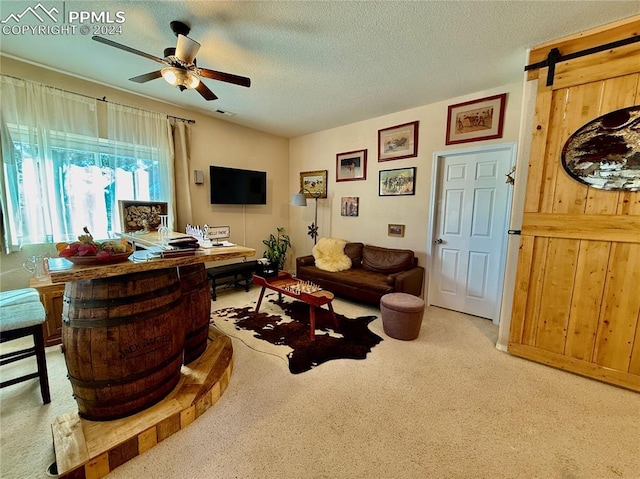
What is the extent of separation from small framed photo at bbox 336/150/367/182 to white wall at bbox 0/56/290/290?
1.31m

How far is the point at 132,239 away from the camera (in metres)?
2.29

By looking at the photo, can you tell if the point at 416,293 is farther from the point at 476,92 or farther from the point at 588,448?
the point at 476,92

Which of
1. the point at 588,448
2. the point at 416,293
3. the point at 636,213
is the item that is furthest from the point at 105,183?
the point at 636,213

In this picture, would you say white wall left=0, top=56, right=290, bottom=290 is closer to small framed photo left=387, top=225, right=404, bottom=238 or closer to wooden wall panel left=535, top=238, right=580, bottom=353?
small framed photo left=387, top=225, right=404, bottom=238

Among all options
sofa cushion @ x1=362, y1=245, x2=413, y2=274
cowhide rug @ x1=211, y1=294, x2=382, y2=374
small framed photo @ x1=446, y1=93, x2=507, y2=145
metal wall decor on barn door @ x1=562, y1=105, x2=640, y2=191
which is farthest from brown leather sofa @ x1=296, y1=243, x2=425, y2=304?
metal wall decor on barn door @ x1=562, y1=105, x2=640, y2=191

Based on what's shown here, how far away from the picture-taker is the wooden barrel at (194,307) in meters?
1.79

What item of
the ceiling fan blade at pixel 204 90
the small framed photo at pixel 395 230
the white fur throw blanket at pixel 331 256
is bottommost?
the white fur throw blanket at pixel 331 256

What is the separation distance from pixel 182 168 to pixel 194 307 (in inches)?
102

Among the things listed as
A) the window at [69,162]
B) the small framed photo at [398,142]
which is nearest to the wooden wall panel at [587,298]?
the small framed photo at [398,142]

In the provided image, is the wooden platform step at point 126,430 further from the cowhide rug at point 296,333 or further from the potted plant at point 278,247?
the potted plant at point 278,247

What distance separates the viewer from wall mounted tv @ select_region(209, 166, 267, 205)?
4.02 meters

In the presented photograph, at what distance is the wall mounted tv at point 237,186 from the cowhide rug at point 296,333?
6.06 ft

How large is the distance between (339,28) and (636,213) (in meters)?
2.56

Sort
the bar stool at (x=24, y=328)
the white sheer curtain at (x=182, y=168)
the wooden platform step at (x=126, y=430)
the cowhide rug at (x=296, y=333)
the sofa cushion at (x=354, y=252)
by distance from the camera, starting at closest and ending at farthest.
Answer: the wooden platform step at (x=126, y=430), the bar stool at (x=24, y=328), the cowhide rug at (x=296, y=333), the white sheer curtain at (x=182, y=168), the sofa cushion at (x=354, y=252)
